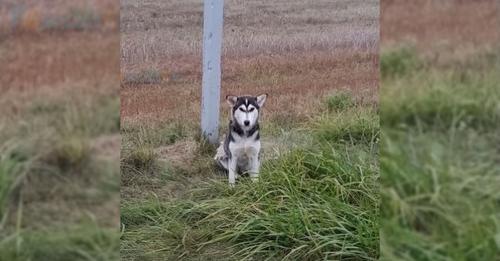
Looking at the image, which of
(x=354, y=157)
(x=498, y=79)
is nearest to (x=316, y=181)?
(x=354, y=157)

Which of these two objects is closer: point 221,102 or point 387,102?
point 387,102

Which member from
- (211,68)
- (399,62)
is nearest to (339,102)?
(211,68)

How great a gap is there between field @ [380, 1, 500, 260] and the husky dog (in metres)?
0.85

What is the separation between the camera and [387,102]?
4.89 feet

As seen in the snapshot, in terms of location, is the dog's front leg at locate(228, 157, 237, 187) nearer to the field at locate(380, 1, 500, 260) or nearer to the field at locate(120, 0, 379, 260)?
the field at locate(120, 0, 379, 260)

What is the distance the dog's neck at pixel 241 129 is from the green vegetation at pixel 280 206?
17cm

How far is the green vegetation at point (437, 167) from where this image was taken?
57.1 inches

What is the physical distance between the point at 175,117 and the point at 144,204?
14.9 inches

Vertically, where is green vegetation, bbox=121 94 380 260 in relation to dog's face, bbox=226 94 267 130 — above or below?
below

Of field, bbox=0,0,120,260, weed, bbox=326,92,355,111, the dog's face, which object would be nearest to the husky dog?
the dog's face

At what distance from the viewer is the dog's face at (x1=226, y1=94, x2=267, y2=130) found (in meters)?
2.39

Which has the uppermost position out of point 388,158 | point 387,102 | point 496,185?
point 387,102

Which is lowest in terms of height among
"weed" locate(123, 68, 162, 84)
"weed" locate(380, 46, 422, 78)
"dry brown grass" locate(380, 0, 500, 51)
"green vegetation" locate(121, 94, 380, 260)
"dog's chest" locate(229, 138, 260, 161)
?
"green vegetation" locate(121, 94, 380, 260)

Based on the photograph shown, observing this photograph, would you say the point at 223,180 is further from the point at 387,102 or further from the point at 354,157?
the point at 387,102
